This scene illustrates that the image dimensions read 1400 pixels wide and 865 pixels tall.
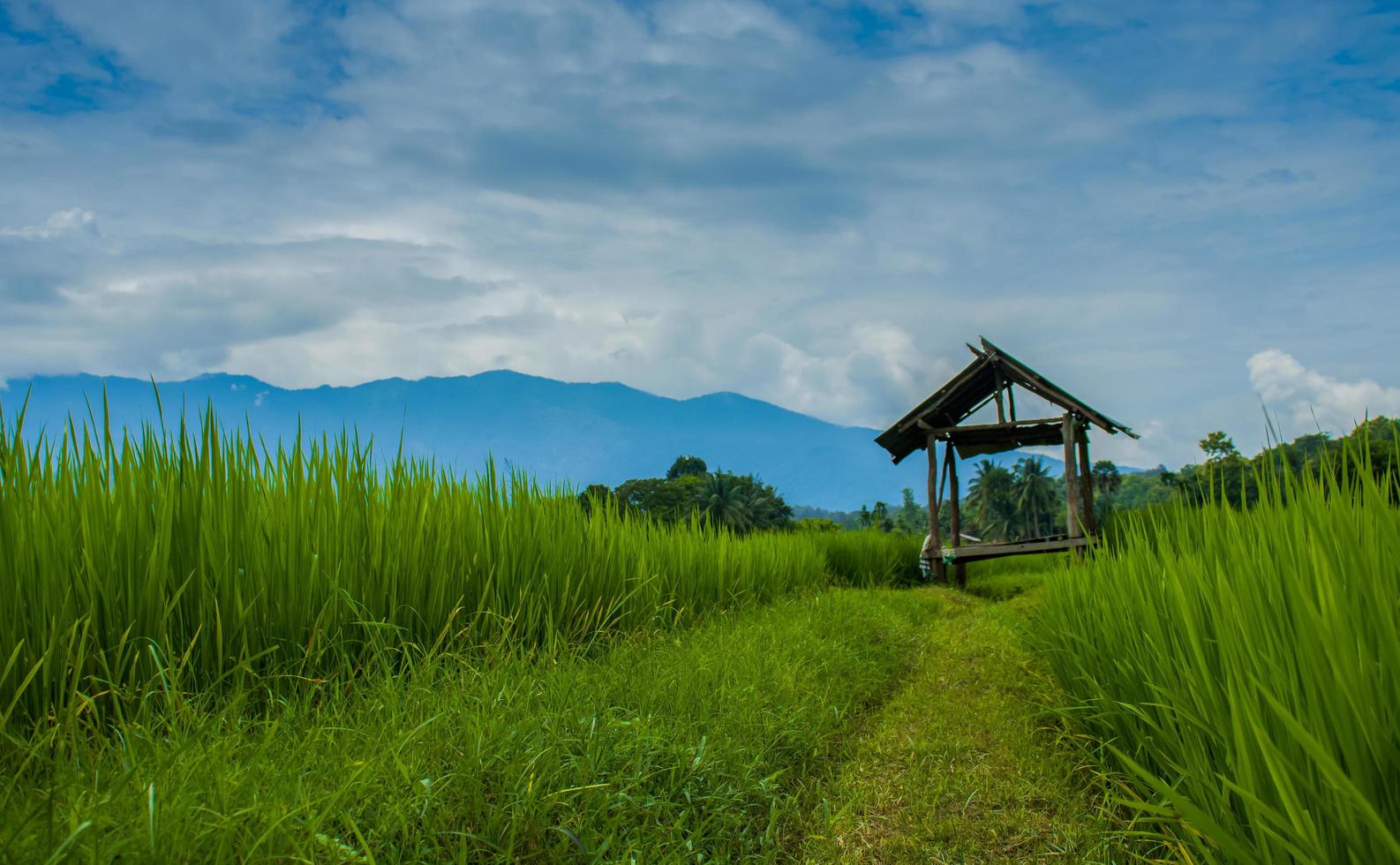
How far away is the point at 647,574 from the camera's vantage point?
243 inches

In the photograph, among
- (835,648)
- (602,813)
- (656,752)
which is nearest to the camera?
(602,813)

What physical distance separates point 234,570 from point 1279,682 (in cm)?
344

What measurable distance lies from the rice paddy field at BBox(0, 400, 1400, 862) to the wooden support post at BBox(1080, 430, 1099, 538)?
8.44 meters

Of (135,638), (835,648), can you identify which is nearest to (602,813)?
(135,638)

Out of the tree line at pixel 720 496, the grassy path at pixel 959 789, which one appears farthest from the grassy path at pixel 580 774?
the tree line at pixel 720 496

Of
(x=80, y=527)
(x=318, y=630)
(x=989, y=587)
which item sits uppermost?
(x=80, y=527)

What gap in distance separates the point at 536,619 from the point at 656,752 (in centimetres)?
199

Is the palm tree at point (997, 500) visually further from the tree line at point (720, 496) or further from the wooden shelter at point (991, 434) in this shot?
the wooden shelter at point (991, 434)

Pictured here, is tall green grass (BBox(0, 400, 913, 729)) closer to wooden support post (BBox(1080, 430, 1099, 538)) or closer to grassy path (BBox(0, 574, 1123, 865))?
grassy path (BBox(0, 574, 1123, 865))

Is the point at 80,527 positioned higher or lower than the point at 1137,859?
higher

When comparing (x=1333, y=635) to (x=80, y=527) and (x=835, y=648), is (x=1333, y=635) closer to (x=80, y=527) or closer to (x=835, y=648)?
(x=80, y=527)

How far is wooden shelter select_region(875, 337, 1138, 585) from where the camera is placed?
487 inches

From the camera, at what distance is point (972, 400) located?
14.3 metres

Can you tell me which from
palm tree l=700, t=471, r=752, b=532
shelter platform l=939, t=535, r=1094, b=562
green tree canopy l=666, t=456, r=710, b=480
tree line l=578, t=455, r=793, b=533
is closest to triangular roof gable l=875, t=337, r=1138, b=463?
shelter platform l=939, t=535, r=1094, b=562
